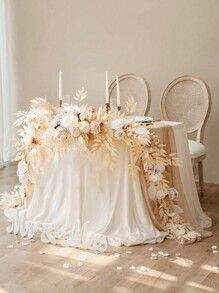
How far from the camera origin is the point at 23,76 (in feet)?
16.9

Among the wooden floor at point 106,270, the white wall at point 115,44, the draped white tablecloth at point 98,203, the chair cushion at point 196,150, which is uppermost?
the white wall at point 115,44

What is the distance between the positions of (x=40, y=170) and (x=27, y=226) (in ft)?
1.26

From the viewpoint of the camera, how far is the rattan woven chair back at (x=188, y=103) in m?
3.78

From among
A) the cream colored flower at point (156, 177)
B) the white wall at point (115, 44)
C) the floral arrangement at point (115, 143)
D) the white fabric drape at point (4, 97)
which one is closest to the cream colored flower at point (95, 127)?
the floral arrangement at point (115, 143)

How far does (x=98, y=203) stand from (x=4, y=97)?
2.56 m

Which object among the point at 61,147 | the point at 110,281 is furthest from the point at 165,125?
the point at 110,281

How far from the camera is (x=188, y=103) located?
154 inches

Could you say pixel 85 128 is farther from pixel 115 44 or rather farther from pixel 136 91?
pixel 115 44

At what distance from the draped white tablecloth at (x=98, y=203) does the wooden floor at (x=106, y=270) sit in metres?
0.10

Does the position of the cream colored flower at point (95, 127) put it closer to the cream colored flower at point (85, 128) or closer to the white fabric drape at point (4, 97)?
the cream colored flower at point (85, 128)

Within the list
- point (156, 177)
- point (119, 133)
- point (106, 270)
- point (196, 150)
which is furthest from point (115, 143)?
point (196, 150)

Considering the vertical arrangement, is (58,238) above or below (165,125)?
below

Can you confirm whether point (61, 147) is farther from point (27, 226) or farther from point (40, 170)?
point (27, 226)

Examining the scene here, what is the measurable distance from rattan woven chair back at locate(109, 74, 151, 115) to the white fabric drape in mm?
1320
